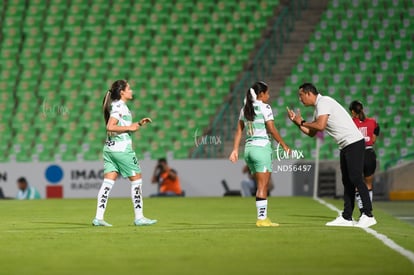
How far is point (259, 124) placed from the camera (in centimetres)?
1424

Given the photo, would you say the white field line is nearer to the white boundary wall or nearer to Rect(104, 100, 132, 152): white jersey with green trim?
Rect(104, 100, 132, 152): white jersey with green trim

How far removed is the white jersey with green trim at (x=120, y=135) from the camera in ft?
48.2

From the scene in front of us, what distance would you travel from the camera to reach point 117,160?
1481 cm

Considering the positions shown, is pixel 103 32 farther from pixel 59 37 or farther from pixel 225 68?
pixel 225 68

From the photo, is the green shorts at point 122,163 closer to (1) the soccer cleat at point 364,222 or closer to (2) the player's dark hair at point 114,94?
(2) the player's dark hair at point 114,94

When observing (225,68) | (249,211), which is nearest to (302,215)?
(249,211)

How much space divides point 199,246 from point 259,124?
10.6 feet

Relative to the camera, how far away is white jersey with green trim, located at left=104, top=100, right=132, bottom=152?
1469 cm

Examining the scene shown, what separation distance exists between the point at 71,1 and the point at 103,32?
6.27ft

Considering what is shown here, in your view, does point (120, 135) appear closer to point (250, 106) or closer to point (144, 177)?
point (250, 106)

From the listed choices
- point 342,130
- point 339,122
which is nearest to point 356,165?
point 342,130

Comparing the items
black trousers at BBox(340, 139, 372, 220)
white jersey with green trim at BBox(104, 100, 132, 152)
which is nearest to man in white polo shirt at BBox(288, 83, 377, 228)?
black trousers at BBox(340, 139, 372, 220)

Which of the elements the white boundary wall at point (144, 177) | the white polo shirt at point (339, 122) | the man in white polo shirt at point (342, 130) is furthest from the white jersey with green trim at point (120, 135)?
the white boundary wall at point (144, 177)

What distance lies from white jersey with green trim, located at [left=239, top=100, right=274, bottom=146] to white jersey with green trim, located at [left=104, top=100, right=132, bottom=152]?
1.69 m
